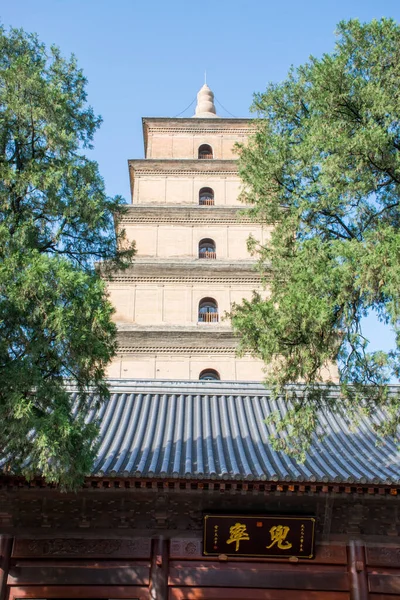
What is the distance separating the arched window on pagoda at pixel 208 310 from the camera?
15.5 metres

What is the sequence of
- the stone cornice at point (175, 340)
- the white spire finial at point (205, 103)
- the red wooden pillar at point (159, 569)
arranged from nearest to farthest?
1. the red wooden pillar at point (159, 569)
2. the stone cornice at point (175, 340)
3. the white spire finial at point (205, 103)

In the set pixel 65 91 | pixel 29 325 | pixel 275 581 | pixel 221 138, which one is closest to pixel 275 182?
pixel 65 91

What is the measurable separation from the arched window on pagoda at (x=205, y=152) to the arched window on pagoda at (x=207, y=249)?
3.33 metres

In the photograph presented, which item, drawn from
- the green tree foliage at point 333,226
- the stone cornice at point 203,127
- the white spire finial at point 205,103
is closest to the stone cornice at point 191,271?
the stone cornice at point 203,127

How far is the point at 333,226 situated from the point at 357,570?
179 inches

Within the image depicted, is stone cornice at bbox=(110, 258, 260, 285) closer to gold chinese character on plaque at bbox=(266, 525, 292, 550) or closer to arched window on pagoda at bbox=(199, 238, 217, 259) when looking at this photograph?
arched window on pagoda at bbox=(199, 238, 217, 259)

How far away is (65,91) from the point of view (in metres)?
7.53

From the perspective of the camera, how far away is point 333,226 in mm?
7492

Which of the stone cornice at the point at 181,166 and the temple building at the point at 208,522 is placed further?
the stone cornice at the point at 181,166

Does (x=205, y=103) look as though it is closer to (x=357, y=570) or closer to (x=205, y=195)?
(x=205, y=195)

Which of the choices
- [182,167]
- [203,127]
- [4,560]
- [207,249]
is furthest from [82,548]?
[203,127]

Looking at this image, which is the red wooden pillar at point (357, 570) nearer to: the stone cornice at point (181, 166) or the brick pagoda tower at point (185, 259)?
the brick pagoda tower at point (185, 259)

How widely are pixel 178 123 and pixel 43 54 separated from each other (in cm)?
1136

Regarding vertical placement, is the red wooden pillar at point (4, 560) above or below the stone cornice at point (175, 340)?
below
